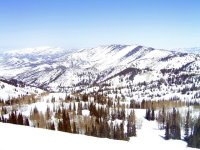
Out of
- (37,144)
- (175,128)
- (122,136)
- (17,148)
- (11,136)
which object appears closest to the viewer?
(17,148)

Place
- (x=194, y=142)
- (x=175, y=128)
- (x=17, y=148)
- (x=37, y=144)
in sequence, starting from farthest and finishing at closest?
1. (x=175, y=128)
2. (x=194, y=142)
3. (x=37, y=144)
4. (x=17, y=148)

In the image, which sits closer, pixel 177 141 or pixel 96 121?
pixel 177 141

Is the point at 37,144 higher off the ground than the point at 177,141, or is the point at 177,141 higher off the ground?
the point at 37,144

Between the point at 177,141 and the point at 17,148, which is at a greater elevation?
the point at 17,148

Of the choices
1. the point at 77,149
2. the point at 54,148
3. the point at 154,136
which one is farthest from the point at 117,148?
the point at 154,136

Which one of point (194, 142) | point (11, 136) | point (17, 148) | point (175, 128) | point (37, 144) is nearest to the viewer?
point (17, 148)

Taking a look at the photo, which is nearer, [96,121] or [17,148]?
[17,148]

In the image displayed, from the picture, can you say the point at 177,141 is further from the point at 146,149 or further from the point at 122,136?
the point at 146,149

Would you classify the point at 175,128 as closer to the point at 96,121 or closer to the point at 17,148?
the point at 96,121

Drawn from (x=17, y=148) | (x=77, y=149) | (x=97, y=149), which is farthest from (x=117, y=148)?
(x=17, y=148)

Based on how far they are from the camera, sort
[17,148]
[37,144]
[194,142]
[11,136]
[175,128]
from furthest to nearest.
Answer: [175,128]
[194,142]
[11,136]
[37,144]
[17,148]
